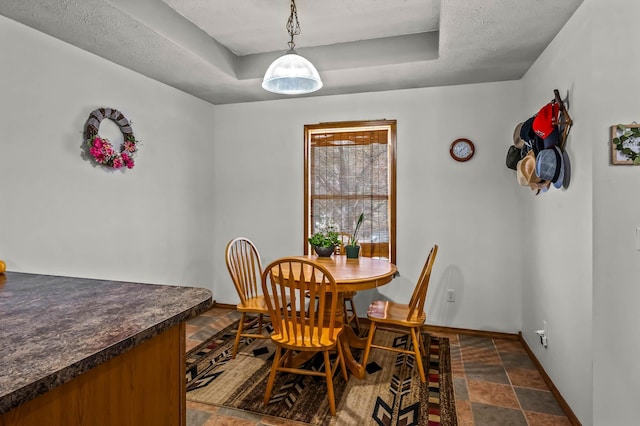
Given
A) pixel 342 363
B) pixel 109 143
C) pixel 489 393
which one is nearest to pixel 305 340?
pixel 342 363

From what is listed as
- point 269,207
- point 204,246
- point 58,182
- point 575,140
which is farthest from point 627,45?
point 204,246

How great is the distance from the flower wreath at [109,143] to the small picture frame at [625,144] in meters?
3.19

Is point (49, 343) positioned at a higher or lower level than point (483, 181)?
lower

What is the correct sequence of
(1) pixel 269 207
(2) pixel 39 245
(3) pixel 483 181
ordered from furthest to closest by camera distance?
(1) pixel 269 207 → (3) pixel 483 181 → (2) pixel 39 245

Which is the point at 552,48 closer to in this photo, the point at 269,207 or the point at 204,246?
the point at 269,207

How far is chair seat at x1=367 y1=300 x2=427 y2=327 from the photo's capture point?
2.53m

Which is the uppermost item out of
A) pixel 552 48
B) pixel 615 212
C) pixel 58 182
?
pixel 552 48

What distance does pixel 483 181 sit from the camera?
3.42 metres

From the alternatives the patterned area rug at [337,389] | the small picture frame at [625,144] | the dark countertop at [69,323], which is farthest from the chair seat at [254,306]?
the small picture frame at [625,144]

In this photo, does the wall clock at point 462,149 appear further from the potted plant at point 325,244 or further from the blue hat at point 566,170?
the potted plant at point 325,244

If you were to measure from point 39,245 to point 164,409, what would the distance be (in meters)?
1.91

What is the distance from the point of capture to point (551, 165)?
223cm

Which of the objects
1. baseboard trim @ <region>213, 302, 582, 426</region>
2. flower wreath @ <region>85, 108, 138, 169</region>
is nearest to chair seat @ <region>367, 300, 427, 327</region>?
baseboard trim @ <region>213, 302, 582, 426</region>

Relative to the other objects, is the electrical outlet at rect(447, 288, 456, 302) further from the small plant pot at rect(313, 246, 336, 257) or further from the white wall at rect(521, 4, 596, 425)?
the small plant pot at rect(313, 246, 336, 257)
